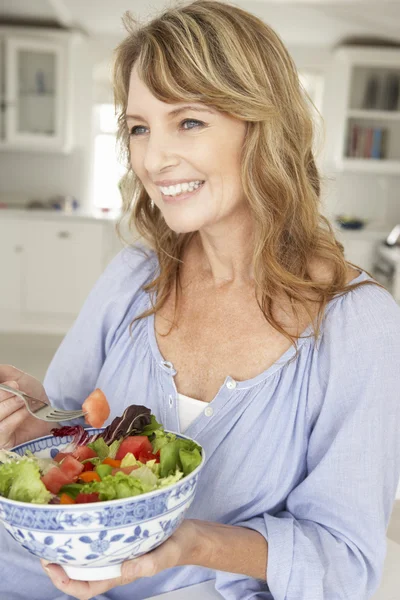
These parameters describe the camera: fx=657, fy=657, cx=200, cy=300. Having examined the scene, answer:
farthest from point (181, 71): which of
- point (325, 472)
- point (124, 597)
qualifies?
point (124, 597)

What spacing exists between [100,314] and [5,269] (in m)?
4.35

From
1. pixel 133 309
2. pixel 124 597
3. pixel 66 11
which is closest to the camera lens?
pixel 124 597

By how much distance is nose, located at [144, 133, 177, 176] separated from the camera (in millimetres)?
1137

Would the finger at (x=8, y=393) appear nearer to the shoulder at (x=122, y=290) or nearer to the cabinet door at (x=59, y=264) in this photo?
the shoulder at (x=122, y=290)

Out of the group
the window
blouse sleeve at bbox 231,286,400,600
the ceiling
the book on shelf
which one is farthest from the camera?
the window

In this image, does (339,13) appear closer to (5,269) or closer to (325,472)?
Answer: (5,269)

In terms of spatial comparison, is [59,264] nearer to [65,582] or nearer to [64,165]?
[64,165]

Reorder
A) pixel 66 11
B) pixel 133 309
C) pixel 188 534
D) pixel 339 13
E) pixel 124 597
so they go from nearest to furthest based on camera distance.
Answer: pixel 188 534 → pixel 124 597 → pixel 133 309 → pixel 339 13 → pixel 66 11

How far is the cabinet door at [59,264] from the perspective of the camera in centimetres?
546

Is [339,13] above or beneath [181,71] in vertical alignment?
above

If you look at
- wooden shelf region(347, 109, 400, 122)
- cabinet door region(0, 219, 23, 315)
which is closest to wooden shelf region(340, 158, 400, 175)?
wooden shelf region(347, 109, 400, 122)

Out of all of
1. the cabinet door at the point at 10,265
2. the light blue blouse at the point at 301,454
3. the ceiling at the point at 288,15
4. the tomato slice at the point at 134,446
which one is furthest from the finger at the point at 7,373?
the cabinet door at the point at 10,265

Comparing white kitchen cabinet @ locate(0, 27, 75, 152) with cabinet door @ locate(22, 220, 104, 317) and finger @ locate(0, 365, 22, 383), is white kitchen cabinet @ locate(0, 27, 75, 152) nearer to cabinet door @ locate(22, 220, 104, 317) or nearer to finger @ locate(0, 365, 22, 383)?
cabinet door @ locate(22, 220, 104, 317)

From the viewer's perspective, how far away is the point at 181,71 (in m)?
1.10
